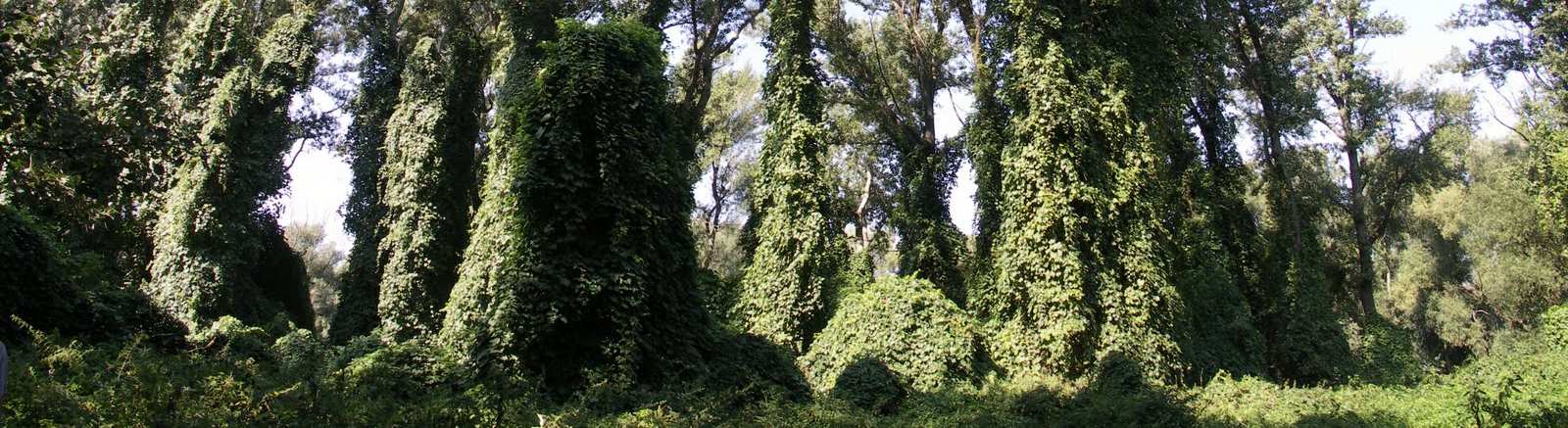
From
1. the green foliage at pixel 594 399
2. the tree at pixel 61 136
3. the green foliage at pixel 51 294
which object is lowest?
the green foliage at pixel 594 399

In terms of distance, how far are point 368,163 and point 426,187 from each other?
3.52 m

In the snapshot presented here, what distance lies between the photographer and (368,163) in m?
20.8

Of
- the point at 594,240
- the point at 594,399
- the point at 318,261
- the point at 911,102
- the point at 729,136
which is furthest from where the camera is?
the point at 318,261

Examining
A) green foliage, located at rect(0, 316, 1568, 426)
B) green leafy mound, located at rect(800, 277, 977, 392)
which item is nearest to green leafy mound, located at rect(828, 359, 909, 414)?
green foliage, located at rect(0, 316, 1568, 426)

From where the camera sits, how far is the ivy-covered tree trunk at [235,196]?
17.9 meters

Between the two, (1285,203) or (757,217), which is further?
(1285,203)

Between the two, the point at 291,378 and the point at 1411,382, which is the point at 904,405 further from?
the point at 1411,382

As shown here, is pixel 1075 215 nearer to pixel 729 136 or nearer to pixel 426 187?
pixel 426 187

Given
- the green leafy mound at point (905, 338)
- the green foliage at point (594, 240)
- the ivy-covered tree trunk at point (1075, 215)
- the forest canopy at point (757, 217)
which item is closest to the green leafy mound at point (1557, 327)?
the forest canopy at point (757, 217)

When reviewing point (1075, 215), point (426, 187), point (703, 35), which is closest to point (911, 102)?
point (703, 35)

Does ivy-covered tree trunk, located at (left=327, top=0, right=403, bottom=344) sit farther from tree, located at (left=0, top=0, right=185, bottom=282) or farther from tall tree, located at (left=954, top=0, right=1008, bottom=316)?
tall tree, located at (left=954, top=0, right=1008, bottom=316)

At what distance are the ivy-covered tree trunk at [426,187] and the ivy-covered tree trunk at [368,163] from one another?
611 millimetres

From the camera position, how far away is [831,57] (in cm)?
2466

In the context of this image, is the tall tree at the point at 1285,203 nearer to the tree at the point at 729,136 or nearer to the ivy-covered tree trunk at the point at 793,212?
the ivy-covered tree trunk at the point at 793,212
